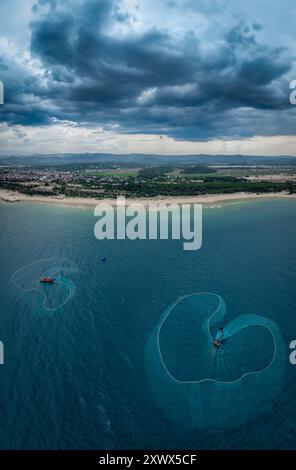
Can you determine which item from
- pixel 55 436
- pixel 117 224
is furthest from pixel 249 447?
pixel 117 224

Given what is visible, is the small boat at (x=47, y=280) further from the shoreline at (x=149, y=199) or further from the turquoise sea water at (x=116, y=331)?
the shoreline at (x=149, y=199)

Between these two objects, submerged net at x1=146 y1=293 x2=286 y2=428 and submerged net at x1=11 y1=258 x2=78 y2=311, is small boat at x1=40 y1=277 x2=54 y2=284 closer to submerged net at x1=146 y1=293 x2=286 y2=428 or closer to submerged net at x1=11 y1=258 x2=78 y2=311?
submerged net at x1=11 y1=258 x2=78 y2=311

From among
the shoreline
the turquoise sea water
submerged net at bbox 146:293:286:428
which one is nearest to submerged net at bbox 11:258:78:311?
the turquoise sea water

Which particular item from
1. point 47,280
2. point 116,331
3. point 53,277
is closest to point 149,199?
point 53,277

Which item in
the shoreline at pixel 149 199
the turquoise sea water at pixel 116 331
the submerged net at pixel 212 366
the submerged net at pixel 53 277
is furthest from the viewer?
the shoreline at pixel 149 199

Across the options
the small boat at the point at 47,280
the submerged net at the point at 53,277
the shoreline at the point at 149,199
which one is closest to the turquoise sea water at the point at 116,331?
the submerged net at the point at 53,277
